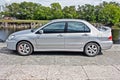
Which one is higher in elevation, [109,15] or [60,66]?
[109,15]

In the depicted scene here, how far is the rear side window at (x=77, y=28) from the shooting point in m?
7.86

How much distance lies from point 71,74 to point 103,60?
7.15 ft

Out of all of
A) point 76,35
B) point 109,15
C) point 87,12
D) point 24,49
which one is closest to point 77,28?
point 76,35

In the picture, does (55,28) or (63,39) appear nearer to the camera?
(63,39)

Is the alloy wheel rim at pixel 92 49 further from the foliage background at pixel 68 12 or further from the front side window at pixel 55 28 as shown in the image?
the foliage background at pixel 68 12

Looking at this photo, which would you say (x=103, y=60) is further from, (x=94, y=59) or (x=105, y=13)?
(x=105, y=13)

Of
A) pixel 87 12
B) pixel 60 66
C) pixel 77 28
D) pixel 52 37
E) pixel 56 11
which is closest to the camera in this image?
pixel 60 66

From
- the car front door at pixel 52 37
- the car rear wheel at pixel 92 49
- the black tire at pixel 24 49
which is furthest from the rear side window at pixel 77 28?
the black tire at pixel 24 49

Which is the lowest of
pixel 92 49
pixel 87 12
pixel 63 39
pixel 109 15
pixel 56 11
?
pixel 92 49

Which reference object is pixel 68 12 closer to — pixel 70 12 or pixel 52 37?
pixel 70 12

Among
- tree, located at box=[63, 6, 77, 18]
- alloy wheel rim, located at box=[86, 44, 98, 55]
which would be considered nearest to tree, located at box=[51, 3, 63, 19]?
tree, located at box=[63, 6, 77, 18]

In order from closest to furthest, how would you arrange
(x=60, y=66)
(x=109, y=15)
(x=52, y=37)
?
(x=60, y=66), (x=52, y=37), (x=109, y=15)

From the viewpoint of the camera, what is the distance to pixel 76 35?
7.79 m

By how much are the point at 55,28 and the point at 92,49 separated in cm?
177
